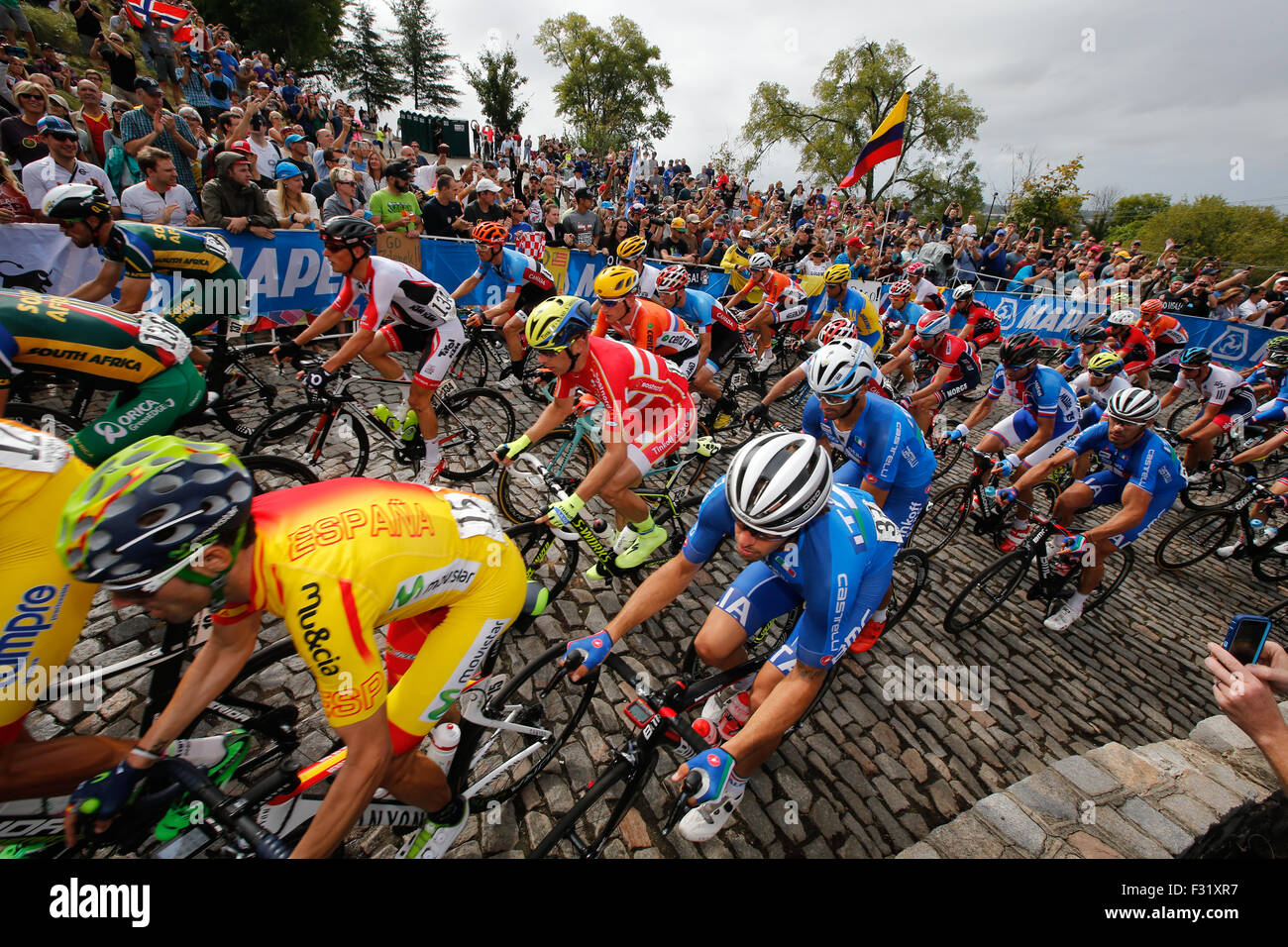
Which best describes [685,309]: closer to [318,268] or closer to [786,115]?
[318,268]

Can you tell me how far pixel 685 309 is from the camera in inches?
352

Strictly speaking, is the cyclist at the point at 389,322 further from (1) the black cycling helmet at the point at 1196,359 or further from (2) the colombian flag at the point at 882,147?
(2) the colombian flag at the point at 882,147

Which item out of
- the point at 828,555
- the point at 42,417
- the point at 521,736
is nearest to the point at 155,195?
the point at 42,417

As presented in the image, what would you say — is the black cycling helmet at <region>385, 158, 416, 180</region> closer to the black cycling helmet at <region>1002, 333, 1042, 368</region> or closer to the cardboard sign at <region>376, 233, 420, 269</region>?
the cardboard sign at <region>376, 233, 420, 269</region>

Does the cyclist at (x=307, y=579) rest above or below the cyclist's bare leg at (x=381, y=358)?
below

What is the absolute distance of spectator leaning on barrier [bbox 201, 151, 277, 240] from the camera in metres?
7.08

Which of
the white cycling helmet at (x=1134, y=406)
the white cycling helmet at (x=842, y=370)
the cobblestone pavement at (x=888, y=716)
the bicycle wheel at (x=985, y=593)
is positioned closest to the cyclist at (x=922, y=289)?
the cobblestone pavement at (x=888, y=716)

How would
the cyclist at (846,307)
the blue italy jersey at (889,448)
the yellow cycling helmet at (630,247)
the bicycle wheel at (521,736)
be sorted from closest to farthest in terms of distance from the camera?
1. the bicycle wheel at (521,736)
2. the blue italy jersey at (889,448)
3. the yellow cycling helmet at (630,247)
4. the cyclist at (846,307)

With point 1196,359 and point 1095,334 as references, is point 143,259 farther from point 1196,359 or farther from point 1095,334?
point 1095,334

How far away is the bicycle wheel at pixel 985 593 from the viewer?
5.29 meters

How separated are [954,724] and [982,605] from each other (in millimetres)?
1826

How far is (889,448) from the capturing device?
4.57 m

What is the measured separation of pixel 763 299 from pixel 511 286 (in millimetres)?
5119

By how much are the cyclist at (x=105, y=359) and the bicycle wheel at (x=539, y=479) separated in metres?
2.61
